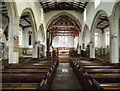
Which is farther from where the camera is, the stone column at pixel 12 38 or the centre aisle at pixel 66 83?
the stone column at pixel 12 38

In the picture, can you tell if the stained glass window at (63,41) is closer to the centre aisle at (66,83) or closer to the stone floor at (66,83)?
the centre aisle at (66,83)

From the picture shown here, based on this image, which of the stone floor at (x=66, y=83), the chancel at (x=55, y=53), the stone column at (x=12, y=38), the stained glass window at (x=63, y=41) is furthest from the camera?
the stained glass window at (x=63, y=41)

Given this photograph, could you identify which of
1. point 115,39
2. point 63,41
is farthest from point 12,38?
point 63,41

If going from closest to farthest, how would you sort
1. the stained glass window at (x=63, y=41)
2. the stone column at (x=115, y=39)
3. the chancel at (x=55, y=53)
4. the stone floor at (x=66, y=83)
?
1. the chancel at (x=55, y=53)
2. the stone floor at (x=66, y=83)
3. the stone column at (x=115, y=39)
4. the stained glass window at (x=63, y=41)

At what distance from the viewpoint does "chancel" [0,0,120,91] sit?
7.24 feet

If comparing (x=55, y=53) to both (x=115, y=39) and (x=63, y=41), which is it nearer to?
(x=115, y=39)

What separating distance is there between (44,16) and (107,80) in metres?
13.1

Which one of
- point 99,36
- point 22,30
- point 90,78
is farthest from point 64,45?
point 90,78

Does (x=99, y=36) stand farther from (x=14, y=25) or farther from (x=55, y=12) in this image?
(x=14, y=25)

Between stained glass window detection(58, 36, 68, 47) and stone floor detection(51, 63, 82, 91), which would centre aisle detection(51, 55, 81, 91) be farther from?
stained glass window detection(58, 36, 68, 47)

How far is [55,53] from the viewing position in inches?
480

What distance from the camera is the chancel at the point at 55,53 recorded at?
2207mm

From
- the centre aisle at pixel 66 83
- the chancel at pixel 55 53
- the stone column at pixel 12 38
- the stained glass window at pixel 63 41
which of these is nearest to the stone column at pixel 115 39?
the chancel at pixel 55 53

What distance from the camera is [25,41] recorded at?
16984 mm
